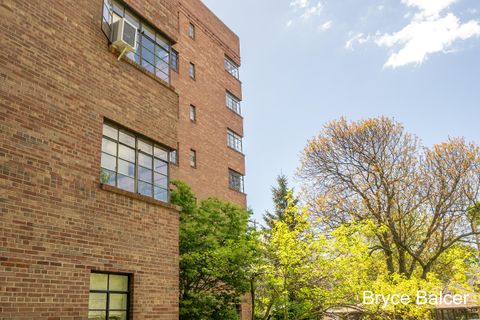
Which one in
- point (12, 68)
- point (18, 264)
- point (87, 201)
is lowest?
point (18, 264)

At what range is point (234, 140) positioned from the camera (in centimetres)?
2475

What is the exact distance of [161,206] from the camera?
1000 centimetres

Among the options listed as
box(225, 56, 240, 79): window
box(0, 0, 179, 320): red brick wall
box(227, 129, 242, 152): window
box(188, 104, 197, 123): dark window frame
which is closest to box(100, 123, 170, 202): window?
box(0, 0, 179, 320): red brick wall

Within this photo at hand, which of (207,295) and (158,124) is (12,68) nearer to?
(158,124)

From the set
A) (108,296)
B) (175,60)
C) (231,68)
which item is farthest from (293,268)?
(231,68)

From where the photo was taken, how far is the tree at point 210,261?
494 inches

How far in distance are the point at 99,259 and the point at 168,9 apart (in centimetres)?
711

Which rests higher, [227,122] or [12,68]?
[227,122]

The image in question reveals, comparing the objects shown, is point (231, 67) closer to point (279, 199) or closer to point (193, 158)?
point (193, 158)

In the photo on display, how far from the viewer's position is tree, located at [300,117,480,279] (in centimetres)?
2116

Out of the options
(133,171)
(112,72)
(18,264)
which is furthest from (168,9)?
(18,264)

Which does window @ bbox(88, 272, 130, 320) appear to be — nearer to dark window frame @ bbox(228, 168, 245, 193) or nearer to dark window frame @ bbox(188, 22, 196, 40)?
dark window frame @ bbox(228, 168, 245, 193)

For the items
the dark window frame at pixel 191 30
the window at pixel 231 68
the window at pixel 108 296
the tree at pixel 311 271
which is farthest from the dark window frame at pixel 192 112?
the window at pixel 108 296

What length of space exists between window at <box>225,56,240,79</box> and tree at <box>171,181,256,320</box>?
43.1 feet
